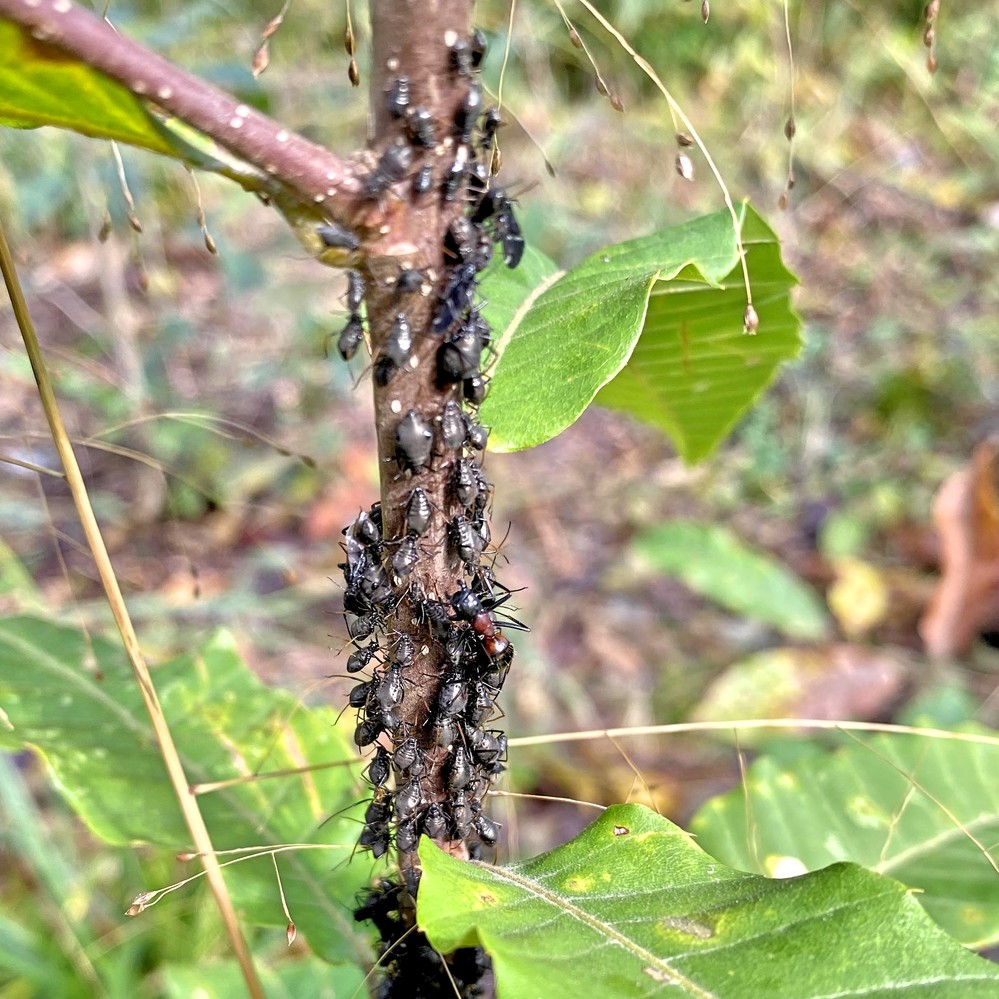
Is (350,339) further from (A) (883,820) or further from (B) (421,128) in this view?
(A) (883,820)

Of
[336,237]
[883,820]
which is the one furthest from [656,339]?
[883,820]

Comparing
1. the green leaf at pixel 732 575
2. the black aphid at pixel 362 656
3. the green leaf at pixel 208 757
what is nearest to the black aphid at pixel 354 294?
the black aphid at pixel 362 656

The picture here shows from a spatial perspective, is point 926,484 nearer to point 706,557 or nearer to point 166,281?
point 706,557

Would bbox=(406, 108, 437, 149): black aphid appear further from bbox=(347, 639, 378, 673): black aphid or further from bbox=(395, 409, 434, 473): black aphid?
bbox=(347, 639, 378, 673): black aphid

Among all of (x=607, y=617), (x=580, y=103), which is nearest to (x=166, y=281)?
(x=580, y=103)

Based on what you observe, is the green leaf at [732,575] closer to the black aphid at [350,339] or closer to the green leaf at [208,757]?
the green leaf at [208,757]

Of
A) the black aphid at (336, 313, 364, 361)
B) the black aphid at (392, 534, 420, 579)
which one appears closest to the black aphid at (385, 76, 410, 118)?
the black aphid at (336, 313, 364, 361)
